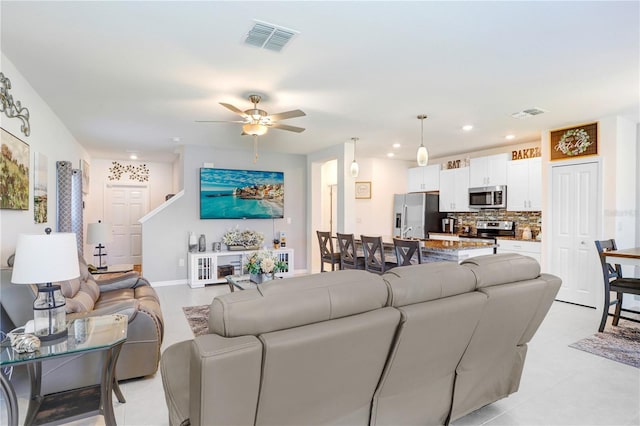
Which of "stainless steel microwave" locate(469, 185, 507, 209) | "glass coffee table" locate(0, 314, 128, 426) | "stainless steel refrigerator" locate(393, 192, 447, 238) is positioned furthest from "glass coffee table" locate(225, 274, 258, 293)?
"stainless steel microwave" locate(469, 185, 507, 209)

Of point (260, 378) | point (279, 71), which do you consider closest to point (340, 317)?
point (260, 378)

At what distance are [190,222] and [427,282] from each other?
5339 mm

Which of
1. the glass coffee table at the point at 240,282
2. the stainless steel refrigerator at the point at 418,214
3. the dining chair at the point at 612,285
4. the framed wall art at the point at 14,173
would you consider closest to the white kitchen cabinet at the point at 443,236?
the stainless steel refrigerator at the point at 418,214

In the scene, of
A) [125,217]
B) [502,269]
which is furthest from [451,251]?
[125,217]

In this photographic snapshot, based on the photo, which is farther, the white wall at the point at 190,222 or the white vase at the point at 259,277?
the white wall at the point at 190,222

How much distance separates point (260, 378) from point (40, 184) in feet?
11.7

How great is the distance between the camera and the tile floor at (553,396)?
211 centimetres

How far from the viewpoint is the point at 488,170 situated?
20.1ft

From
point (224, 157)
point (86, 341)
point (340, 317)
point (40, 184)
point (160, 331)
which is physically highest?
point (224, 157)

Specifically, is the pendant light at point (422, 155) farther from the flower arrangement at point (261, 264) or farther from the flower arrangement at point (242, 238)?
the flower arrangement at point (242, 238)

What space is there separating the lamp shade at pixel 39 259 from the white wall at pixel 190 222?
429cm

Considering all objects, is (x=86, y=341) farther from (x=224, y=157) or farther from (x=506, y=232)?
(x=506, y=232)

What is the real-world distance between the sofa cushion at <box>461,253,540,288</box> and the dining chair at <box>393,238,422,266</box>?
158cm

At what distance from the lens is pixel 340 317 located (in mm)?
1449
